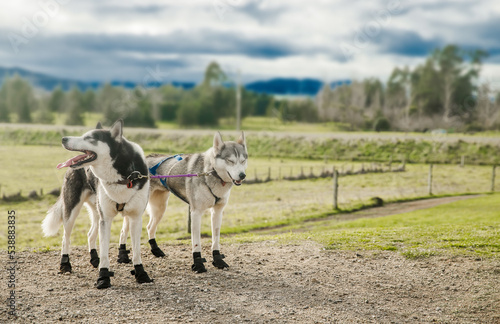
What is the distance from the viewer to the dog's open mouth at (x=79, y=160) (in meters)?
6.93

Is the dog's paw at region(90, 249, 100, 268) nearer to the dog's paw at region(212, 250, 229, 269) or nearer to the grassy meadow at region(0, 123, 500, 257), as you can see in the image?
the grassy meadow at region(0, 123, 500, 257)

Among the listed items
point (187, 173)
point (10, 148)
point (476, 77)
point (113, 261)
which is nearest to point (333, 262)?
point (187, 173)

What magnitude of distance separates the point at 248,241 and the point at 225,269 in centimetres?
261

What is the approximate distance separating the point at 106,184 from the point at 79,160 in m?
0.64

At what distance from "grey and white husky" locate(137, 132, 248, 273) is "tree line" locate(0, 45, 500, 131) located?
2078 inches

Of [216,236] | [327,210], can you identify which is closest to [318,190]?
[327,210]

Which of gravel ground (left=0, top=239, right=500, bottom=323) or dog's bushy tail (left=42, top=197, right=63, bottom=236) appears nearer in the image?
gravel ground (left=0, top=239, right=500, bottom=323)

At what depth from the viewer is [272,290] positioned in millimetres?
7719

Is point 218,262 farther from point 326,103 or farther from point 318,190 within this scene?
point 326,103

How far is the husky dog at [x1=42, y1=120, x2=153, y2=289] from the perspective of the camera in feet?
23.2

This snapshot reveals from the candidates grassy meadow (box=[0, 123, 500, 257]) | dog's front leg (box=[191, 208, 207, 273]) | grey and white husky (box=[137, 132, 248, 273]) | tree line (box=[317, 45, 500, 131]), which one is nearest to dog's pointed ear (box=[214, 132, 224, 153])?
grey and white husky (box=[137, 132, 248, 273])

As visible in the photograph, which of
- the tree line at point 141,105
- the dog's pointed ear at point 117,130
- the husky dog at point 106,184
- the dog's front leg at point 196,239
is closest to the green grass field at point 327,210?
the dog's front leg at point 196,239

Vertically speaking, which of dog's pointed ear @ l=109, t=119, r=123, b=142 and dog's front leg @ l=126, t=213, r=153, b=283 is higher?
dog's pointed ear @ l=109, t=119, r=123, b=142

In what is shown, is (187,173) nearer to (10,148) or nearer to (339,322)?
(339,322)
